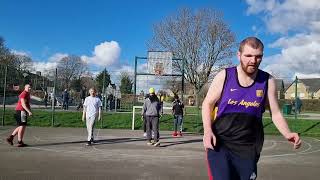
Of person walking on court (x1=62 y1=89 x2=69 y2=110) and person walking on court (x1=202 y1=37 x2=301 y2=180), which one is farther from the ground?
person walking on court (x1=62 y1=89 x2=69 y2=110)

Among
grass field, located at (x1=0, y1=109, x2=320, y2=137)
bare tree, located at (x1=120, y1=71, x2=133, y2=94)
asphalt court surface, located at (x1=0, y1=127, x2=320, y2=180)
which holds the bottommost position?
asphalt court surface, located at (x1=0, y1=127, x2=320, y2=180)

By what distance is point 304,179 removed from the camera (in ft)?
29.3

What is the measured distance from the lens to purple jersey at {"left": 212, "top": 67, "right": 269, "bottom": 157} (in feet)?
13.9

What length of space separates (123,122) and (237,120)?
1890cm

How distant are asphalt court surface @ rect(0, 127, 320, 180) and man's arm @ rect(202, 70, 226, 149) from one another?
4.49 meters

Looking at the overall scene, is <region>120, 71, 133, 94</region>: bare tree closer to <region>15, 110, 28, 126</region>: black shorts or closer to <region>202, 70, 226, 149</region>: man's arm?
<region>15, 110, 28, 126</region>: black shorts

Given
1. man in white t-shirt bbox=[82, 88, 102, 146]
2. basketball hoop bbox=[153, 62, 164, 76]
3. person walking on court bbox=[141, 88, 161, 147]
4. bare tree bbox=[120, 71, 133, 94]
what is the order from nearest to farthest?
man in white t-shirt bbox=[82, 88, 102, 146], person walking on court bbox=[141, 88, 161, 147], basketball hoop bbox=[153, 62, 164, 76], bare tree bbox=[120, 71, 133, 94]

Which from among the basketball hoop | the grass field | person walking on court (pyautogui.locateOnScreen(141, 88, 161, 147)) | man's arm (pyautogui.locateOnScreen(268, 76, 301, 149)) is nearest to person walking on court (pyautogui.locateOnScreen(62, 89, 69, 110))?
the grass field

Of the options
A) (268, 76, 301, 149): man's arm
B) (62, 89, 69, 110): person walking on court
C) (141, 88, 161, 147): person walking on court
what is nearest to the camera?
(268, 76, 301, 149): man's arm

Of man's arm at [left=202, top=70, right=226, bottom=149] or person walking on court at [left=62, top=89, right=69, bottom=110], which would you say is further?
person walking on court at [left=62, top=89, right=69, bottom=110]

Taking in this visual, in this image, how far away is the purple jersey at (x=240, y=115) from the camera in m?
4.23

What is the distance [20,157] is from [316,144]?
412 inches

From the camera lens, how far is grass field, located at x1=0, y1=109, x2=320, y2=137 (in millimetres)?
21969

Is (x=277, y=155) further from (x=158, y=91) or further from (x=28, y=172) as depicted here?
(x=158, y=91)
